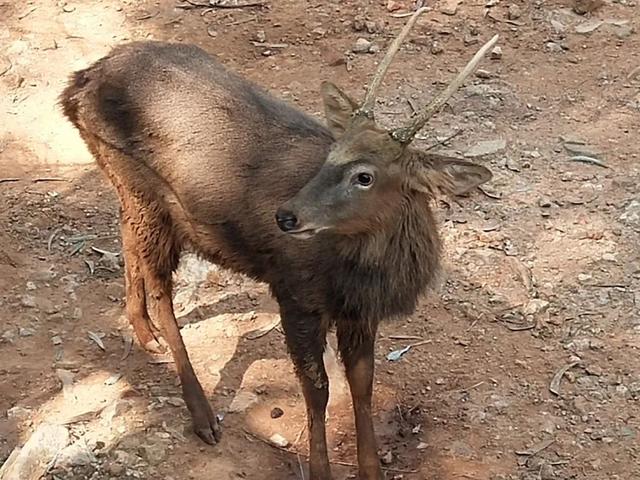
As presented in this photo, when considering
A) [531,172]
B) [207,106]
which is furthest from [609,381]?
[207,106]

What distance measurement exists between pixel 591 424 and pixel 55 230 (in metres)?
3.59

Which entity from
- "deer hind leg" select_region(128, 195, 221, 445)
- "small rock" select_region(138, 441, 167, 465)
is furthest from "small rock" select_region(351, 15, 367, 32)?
"small rock" select_region(138, 441, 167, 465)

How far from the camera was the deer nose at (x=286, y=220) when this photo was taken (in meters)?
4.48

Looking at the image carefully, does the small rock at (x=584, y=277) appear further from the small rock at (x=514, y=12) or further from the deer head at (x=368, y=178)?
the small rock at (x=514, y=12)

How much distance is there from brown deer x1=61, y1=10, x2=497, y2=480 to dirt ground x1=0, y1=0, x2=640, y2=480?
0.38 m

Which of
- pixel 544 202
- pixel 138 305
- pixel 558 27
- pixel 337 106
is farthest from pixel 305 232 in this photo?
pixel 558 27

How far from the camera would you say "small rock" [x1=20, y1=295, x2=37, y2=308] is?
6.34 meters

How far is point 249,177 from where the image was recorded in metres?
5.13

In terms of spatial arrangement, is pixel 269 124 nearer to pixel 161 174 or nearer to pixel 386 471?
pixel 161 174

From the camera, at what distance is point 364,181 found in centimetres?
461

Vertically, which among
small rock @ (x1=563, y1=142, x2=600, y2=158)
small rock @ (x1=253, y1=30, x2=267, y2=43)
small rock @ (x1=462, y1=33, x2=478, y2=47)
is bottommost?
small rock @ (x1=253, y1=30, x2=267, y2=43)

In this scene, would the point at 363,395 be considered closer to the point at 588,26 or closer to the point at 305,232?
the point at 305,232

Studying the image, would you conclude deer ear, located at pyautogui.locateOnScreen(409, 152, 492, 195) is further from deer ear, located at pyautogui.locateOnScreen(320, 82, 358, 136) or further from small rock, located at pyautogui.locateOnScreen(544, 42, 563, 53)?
small rock, located at pyautogui.locateOnScreen(544, 42, 563, 53)

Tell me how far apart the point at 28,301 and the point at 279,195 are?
210cm
